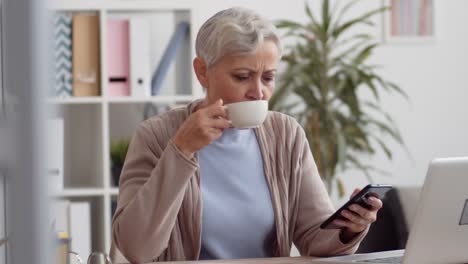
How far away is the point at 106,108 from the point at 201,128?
A: 2013 mm

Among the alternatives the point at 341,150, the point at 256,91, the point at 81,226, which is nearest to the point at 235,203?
the point at 256,91

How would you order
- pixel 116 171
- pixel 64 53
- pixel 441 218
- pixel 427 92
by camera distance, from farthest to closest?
pixel 427 92
pixel 116 171
pixel 64 53
pixel 441 218

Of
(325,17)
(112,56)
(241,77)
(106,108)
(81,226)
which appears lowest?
(81,226)

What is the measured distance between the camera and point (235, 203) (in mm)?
1699

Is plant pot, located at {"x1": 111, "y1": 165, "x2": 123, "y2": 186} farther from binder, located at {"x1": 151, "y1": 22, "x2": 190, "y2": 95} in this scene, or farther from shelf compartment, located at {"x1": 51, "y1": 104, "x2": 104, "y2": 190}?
binder, located at {"x1": 151, "y1": 22, "x2": 190, "y2": 95}

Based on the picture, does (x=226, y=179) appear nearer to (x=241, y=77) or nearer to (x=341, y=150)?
(x=241, y=77)

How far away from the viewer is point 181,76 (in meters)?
3.54

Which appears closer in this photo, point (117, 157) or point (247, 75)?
point (247, 75)

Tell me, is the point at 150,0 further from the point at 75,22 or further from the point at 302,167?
the point at 302,167

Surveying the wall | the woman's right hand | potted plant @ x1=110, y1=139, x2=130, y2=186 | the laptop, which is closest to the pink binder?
potted plant @ x1=110, y1=139, x2=130, y2=186

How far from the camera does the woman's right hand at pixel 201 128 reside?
1.50 metres

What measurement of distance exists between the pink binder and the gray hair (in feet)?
5.84

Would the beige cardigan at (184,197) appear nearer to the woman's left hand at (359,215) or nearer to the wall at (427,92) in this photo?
the woman's left hand at (359,215)

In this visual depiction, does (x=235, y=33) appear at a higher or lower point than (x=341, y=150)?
higher
